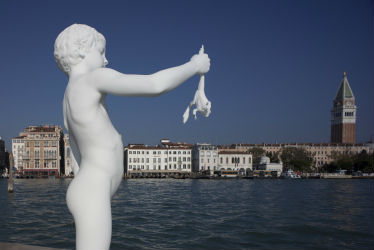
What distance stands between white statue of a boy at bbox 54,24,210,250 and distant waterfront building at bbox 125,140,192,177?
6887 cm

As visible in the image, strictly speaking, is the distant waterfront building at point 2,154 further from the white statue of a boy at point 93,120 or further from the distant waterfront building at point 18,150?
the white statue of a boy at point 93,120

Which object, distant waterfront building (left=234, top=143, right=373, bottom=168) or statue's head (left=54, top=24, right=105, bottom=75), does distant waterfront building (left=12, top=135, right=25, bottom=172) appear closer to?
distant waterfront building (left=234, top=143, right=373, bottom=168)

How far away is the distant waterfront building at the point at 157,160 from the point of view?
7050 cm

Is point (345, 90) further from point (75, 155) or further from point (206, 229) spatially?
point (75, 155)

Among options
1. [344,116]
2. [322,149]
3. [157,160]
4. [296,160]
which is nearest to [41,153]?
[157,160]

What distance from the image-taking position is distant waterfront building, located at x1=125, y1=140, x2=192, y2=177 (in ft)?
231

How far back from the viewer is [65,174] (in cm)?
6706

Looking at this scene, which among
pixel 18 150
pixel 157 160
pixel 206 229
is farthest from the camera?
pixel 157 160

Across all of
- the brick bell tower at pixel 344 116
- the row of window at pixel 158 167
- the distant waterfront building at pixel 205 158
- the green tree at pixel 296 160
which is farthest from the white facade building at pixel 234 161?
the brick bell tower at pixel 344 116

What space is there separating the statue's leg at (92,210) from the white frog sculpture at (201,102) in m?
0.64

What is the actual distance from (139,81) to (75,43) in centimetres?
53

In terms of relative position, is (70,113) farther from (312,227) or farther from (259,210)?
(259,210)

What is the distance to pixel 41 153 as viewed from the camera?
211ft

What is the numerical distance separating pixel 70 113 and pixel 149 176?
69.0 metres
